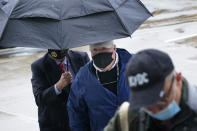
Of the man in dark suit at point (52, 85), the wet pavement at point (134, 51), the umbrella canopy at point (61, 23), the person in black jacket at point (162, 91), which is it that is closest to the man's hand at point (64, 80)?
the man in dark suit at point (52, 85)

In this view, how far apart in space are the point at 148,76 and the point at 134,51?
9116 mm

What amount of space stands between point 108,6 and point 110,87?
0.79 metres

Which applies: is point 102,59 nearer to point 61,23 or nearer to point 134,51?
point 61,23

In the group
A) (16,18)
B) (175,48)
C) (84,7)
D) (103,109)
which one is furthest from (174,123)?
(175,48)

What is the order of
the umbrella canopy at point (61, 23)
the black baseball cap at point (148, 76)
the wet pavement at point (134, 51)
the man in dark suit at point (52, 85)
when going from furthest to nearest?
1. the wet pavement at point (134, 51)
2. the man in dark suit at point (52, 85)
3. the umbrella canopy at point (61, 23)
4. the black baseball cap at point (148, 76)

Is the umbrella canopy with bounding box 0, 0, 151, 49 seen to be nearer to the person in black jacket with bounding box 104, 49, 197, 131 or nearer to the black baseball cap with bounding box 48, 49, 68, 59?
the black baseball cap with bounding box 48, 49, 68, 59

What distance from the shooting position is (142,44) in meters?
11.9

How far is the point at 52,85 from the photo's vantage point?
4.09 metres

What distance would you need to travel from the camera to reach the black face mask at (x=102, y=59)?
3.49 m

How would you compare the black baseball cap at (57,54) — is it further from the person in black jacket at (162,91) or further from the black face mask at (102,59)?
the person in black jacket at (162,91)

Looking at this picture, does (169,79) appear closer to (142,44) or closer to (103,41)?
(103,41)

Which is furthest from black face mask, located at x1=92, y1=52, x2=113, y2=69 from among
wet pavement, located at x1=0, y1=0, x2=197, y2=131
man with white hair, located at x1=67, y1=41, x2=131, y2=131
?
wet pavement, located at x1=0, y1=0, x2=197, y2=131

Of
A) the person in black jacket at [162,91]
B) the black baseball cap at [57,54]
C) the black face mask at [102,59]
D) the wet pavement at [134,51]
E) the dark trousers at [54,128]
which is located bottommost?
the wet pavement at [134,51]

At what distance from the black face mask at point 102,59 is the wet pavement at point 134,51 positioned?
12.0 feet
